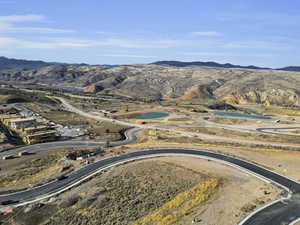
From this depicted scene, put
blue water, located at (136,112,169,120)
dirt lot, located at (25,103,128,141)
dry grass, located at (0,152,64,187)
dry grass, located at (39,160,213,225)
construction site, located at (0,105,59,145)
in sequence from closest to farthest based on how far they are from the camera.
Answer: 1. dry grass, located at (39,160,213,225)
2. dry grass, located at (0,152,64,187)
3. construction site, located at (0,105,59,145)
4. dirt lot, located at (25,103,128,141)
5. blue water, located at (136,112,169,120)

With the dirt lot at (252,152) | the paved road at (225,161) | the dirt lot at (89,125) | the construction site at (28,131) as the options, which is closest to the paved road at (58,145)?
the construction site at (28,131)

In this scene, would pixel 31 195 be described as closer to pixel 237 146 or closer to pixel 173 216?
pixel 173 216

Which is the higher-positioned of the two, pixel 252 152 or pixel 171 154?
pixel 252 152

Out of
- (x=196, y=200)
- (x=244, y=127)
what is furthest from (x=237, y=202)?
(x=244, y=127)

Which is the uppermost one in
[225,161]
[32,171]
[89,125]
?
[225,161]

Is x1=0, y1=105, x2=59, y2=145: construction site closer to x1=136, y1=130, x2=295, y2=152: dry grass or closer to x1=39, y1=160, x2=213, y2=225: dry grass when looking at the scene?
x1=136, y1=130, x2=295, y2=152: dry grass

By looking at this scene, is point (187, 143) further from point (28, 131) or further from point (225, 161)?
point (28, 131)

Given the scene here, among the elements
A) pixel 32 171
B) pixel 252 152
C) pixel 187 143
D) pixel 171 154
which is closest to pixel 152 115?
pixel 187 143

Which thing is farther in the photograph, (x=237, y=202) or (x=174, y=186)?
(x=174, y=186)

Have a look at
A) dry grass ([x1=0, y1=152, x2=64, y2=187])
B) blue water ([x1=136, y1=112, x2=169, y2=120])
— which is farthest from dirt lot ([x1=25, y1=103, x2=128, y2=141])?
blue water ([x1=136, y1=112, x2=169, y2=120])
